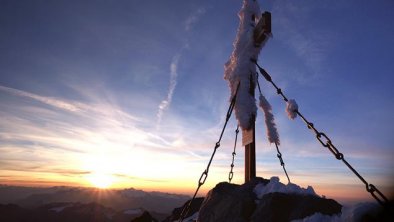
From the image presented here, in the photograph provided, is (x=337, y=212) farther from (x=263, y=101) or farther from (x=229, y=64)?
(x=229, y=64)

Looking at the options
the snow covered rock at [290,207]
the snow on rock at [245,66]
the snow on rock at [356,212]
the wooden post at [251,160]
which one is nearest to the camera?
the snow on rock at [356,212]

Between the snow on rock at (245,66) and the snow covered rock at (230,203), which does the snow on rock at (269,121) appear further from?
the snow covered rock at (230,203)

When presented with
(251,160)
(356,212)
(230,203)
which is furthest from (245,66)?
(356,212)

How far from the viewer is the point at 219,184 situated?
8.32 metres

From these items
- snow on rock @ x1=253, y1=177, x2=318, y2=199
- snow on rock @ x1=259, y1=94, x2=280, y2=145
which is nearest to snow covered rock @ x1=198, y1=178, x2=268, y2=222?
snow on rock @ x1=253, y1=177, x2=318, y2=199

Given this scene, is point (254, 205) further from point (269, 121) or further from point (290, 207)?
point (269, 121)

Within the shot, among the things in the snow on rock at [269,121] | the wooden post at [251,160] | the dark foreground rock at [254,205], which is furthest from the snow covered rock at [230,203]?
the snow on rock at [269,121]

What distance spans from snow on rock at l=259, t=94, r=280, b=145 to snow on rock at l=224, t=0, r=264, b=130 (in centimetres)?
42

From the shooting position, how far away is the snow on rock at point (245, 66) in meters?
8.53

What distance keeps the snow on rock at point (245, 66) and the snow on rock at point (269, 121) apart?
0.42 metres

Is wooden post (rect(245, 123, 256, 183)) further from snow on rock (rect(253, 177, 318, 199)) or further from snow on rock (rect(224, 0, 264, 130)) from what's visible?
snow on rock (rect(253, 177, 318, 199))

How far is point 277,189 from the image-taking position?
6.81 meters

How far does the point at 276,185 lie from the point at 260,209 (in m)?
0.84

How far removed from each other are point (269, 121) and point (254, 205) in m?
2.81
